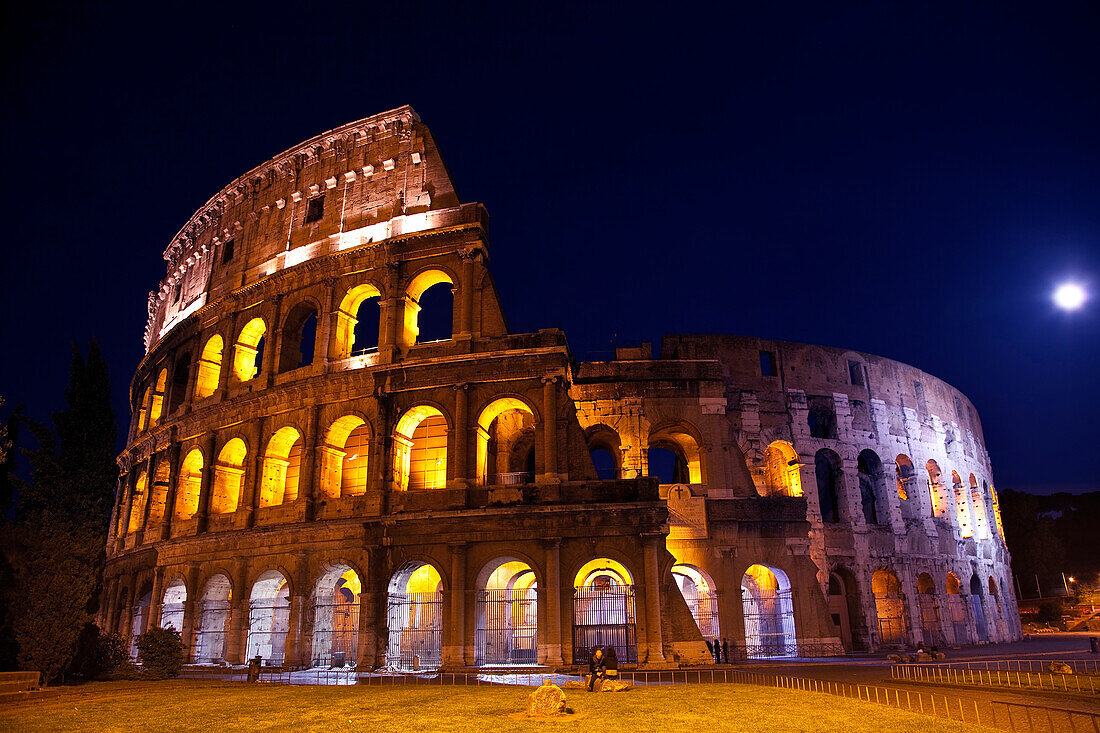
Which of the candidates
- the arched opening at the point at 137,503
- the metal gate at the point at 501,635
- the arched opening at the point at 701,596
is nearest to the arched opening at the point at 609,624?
the metal gate at the point at 501,635

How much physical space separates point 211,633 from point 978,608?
30.3m

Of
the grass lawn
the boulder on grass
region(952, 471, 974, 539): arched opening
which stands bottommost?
the grass lawn

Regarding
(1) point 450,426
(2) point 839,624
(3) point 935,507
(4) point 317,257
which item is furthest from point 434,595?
(3) point 935,507

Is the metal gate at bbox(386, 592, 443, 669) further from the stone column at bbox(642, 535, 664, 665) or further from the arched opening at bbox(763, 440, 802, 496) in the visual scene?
the arched opening at bbox(763, 440, 802, 496)

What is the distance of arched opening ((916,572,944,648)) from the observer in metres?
26.1

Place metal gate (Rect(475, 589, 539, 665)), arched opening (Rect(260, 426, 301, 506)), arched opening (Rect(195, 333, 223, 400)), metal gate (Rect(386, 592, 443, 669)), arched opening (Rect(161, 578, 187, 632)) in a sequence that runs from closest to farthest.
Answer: metal gate (Rect(475, 589, 539, 665))
metal gate (Rect(386, 592, 443, 669))
arched opening (Rect(260, 426, 301, 506))
arched opening (Rect(161, 578, 187, 632))
arched opening (Rect(195, 333, 223, 400))

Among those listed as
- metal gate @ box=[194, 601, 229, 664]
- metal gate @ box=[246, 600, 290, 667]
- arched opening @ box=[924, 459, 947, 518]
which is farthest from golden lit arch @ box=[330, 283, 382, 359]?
arched opening @ box=[924, 459, 947, 518]

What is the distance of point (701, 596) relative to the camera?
24.5 m

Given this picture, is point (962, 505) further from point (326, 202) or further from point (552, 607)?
point (326, 202)

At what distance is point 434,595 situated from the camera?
2294 cm

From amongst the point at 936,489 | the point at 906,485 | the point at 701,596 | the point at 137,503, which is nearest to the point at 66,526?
the point at 137,503

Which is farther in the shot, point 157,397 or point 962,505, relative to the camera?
point 962,505

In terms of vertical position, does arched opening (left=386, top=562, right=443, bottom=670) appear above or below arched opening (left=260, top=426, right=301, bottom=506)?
below

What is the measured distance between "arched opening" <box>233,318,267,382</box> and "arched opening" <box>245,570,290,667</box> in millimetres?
7070
